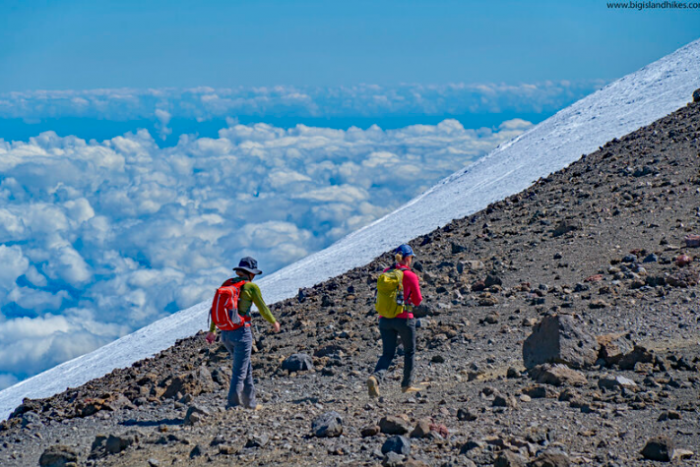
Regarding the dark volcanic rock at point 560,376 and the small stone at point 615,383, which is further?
the dark volcanic rock at point 560,376

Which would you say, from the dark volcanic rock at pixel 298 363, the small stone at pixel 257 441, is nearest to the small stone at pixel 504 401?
the small stone at pixel 257 441

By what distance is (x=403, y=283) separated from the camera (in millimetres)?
7754

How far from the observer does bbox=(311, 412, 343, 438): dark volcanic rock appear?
249 inches

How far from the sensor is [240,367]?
25.8 feet

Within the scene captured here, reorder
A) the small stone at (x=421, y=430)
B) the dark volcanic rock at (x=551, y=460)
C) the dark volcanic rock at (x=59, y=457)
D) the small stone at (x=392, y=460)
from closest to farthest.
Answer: the dark volcanic rock at (x=551, y=460), the small stone at (x=392, y=460), the small stone at (x=421, y=430), the dark volcanic rock at (x=59, y=457)

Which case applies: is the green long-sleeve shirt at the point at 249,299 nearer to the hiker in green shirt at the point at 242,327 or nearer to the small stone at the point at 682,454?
the hiker in green shirt at the point at 242,327

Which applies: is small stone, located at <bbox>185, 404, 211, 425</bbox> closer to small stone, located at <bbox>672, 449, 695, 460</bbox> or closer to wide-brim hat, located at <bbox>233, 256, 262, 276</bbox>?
wide-brim hat, located at <bbox>233, 256, 262, 276</bbox>

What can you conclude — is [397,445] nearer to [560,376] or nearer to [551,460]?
[551,460]

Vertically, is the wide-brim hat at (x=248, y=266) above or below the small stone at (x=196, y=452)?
above

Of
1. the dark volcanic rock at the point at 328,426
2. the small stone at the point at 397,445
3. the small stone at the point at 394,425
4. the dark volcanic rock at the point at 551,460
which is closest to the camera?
the dark volcanic rock at the point at 551,460

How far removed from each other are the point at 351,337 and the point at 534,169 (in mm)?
15245

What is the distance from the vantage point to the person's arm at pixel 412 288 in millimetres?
7688

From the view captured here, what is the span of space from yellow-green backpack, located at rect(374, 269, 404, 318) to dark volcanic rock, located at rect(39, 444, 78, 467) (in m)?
3.62

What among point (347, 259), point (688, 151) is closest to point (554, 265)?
point (688, 151)
